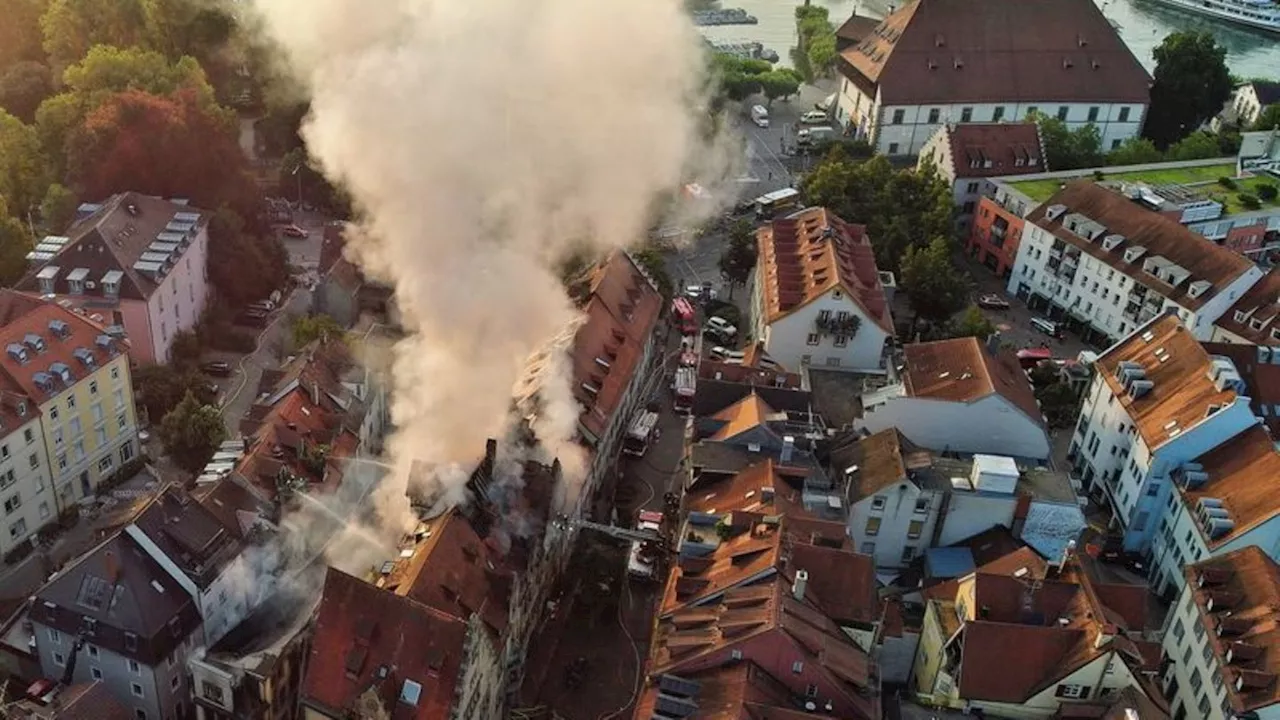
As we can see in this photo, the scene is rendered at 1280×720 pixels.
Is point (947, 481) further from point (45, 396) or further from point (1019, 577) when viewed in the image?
point (45, 396)

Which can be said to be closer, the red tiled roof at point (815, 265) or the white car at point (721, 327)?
the red tiled roof at point (815, 265)

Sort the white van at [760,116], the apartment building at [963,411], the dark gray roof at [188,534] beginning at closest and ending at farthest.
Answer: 1. the dark gray roof at [188,534]
2. the apartment building at [963,411]
3. the white van at [760,116]

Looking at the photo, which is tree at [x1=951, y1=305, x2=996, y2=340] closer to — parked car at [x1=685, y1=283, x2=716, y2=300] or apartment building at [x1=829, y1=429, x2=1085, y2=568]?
parked car at [x1=685, y1=283, x2=716, y2=300]

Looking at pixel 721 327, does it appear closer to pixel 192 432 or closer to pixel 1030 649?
pixel 192 432

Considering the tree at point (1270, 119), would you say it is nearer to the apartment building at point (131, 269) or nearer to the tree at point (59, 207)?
the apartment building at point (131, 269)

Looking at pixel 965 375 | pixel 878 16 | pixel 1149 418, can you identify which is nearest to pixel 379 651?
pixel 965 375

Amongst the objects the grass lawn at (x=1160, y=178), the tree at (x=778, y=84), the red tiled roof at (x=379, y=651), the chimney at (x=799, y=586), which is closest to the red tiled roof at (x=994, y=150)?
the grass lawn at (x=1160, y=178)
